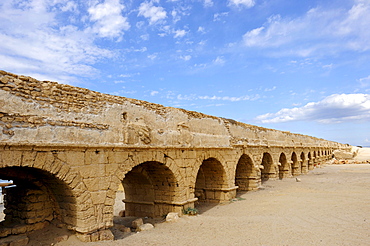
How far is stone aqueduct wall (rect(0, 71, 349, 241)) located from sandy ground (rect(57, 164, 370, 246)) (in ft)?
2.86

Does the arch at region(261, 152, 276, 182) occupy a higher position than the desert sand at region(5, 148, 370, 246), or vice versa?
the arch at region(261, 152, 276, 182)

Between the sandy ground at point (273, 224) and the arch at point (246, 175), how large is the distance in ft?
7.24

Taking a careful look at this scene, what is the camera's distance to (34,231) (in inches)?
238

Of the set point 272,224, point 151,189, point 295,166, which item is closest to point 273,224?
point 272,224

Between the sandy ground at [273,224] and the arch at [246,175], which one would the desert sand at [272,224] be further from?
the arch at [246,175]

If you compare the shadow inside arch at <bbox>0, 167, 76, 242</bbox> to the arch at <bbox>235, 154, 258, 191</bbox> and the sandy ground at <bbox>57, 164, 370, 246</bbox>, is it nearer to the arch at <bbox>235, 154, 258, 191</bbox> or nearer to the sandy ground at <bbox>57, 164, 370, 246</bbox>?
the sandy ground at <bbox>57, 164, 370, 246</bbox>

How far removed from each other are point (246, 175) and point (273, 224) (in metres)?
6.08

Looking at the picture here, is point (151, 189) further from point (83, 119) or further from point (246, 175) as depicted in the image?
point (246, 175)

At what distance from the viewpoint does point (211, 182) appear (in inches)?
441

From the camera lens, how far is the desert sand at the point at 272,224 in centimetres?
634

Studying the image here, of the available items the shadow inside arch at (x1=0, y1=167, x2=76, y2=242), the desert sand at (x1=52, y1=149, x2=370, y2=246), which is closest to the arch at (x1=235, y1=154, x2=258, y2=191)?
the desert sand at (x1=52, y1=149, x2=370, y2=246)

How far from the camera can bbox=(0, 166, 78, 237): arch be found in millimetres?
5746

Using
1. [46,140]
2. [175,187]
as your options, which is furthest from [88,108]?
[175,187]

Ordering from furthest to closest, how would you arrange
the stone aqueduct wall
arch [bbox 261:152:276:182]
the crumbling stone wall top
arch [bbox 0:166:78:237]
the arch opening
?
1. the arch opening
2. arch [bbox 261:152:276:182]
3. arch [bbox 0:166:78:237]
4. the stone aqueduct wall
5. the crumbling stone wall top
